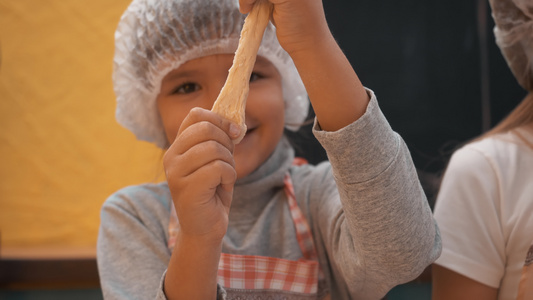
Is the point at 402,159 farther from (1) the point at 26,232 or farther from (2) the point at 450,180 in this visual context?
(1) the point at 26,232

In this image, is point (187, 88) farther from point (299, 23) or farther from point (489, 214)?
point (489, 214)

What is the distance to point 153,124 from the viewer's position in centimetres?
86

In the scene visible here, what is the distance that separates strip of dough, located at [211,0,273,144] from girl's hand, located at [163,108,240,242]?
11mm

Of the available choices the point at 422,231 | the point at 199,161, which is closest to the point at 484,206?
the point at 422,231

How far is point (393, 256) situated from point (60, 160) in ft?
2.64

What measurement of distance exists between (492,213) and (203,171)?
1.46 feet

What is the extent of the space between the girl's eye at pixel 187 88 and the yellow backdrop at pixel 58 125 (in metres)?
0.40

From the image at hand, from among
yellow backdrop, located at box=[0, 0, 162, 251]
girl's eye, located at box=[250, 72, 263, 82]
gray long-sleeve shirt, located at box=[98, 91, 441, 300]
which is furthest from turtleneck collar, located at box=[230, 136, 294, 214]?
yellow backdrop, located at box=[0, 0, 162, 251]

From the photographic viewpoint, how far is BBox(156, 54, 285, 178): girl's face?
0.72 meters

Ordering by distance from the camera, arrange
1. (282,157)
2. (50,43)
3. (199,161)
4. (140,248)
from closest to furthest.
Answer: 1. (199,161)
2. (140,248)
3. (282,157)
4. (50,43)

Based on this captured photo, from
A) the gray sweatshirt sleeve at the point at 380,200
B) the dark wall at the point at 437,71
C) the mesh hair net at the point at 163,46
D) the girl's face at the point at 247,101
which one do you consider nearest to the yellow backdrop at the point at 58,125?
the mesh hair net at the point at 163,46

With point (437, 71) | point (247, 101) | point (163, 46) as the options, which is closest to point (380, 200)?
point (247, 101)

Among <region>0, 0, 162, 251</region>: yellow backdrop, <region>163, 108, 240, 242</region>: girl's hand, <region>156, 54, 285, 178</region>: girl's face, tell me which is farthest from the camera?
<region>0, 0, 162, 251</region>: yellow backdrop

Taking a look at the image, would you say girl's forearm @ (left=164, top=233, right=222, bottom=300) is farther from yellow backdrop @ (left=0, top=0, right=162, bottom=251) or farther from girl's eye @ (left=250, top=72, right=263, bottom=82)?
yellow backdrop @ (left=0, top=0, right=162, bottom=251)
